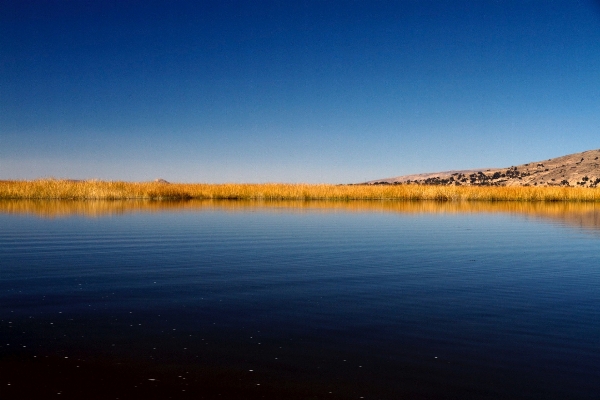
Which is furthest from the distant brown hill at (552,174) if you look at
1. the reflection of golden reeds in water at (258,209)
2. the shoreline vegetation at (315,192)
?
the reflection of golden reeds in water at (258,209)

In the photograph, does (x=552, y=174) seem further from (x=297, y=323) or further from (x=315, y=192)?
(x=297, y=323)

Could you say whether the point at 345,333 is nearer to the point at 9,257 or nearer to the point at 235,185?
the point at 9,257

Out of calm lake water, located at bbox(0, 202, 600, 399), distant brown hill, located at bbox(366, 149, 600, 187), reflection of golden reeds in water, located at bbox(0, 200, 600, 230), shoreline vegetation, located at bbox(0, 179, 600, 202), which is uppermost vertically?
distant brown hill, located at bbox(366, 149, 600, 187)

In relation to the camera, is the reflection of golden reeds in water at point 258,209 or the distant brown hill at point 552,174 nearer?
the reflection of golden reeds in water at point 258,209

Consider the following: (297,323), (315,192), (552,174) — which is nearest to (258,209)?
(315,192)

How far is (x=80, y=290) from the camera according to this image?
692 cm

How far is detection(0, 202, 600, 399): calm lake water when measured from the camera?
13.2ft

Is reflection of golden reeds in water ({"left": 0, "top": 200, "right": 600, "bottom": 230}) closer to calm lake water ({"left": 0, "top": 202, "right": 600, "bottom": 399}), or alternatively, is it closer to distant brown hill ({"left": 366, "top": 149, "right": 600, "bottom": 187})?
calm lake water ({"left": 0, "top": 202, "right": 600, "bottom": 399})

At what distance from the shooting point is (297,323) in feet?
18.1

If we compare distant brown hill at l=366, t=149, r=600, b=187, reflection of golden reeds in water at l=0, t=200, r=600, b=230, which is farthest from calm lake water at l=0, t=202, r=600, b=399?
distant brown hill at l=366, t=149, r=600, b=187

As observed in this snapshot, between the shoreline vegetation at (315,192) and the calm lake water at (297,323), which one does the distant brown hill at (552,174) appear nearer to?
the shoreline vegetation at (315,192)

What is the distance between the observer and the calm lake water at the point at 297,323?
159 inches

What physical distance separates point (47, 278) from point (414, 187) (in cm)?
3798

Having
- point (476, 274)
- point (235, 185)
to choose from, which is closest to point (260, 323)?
point (476, 274)
